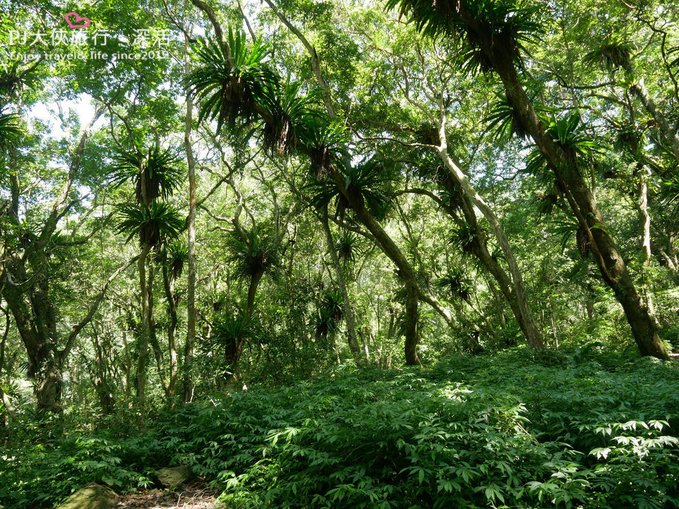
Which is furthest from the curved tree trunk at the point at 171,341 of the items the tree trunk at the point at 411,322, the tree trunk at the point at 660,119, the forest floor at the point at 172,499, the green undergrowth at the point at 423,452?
the tree trunk at the point at 660,119

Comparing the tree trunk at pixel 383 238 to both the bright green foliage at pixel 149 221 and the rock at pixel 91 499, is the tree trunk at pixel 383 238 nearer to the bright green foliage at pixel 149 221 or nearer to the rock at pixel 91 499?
the bright green foliage at pixel 149 221

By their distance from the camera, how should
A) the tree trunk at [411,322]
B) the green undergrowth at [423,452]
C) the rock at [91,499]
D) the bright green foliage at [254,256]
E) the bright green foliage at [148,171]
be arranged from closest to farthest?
the green undergrowth at [423,452] < the rock at [91,499] < the bright green foliage at [148,171] < the tree trunk at [411,322] < the bright green foliage at [254,256]

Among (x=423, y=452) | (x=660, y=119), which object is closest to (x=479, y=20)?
(x=660, y=119)

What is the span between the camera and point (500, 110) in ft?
26.8

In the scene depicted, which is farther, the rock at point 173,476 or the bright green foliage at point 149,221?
the bright green foliage at point 149,221

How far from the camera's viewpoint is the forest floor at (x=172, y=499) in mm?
4160

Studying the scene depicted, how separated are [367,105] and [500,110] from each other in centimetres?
314

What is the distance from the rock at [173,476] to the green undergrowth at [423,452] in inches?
4.1

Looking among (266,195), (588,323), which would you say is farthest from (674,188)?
(266,195)

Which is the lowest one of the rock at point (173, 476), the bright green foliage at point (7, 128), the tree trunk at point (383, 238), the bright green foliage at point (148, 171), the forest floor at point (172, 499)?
the forest floor at point (172, 499)

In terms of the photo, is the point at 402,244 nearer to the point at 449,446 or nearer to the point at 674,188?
the point at 674,188

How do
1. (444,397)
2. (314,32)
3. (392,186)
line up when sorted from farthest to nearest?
1. (392,186)
2. (314,32)
3. (444,397)

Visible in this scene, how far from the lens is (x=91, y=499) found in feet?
12.8

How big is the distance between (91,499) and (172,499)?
0.74 meters
